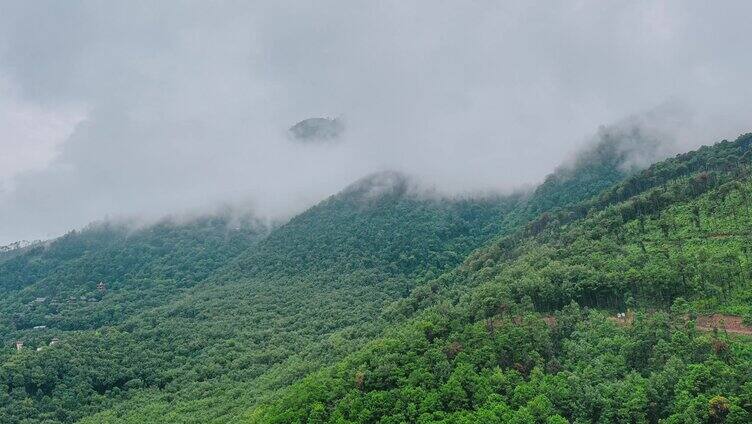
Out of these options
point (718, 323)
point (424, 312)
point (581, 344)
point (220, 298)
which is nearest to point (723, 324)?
point (718, 323)

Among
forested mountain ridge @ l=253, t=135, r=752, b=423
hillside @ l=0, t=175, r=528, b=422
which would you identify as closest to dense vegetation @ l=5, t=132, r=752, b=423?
forested mountain ridge @ l=253, t=135, r=752, b=423

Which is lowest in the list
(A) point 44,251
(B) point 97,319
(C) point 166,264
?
(B) point 97,319

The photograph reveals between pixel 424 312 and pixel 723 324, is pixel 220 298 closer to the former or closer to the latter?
pixel 424 312

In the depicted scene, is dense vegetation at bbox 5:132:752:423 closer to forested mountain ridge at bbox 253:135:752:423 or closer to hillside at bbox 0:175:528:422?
forested mountain ridge at bbox 253:135:752:423

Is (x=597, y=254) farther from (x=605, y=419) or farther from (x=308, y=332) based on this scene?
(x=308, y=332)

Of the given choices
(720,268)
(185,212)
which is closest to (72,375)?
(720,268)

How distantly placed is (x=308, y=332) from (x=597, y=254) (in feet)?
153

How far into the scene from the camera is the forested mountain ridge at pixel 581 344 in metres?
42.1

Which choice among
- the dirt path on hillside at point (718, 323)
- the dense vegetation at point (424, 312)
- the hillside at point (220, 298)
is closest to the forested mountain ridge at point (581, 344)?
the dense vegetation at point (424, 312)

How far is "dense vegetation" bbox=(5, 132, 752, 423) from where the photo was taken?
1827 inches

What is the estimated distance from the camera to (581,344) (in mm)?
50094

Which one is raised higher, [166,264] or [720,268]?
[166,264]

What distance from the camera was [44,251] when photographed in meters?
184

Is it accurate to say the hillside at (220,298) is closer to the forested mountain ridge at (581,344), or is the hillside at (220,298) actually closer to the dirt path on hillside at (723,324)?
the forested mountain ridge at (581,344)
